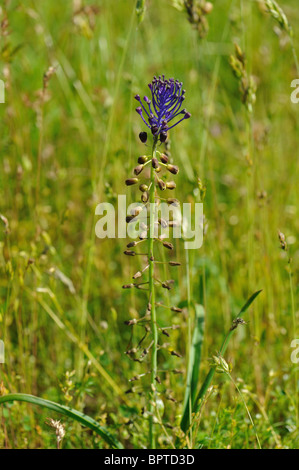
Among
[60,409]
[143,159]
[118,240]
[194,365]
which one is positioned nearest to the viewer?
[143,159]

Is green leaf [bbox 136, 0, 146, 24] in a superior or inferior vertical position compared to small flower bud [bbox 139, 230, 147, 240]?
superior

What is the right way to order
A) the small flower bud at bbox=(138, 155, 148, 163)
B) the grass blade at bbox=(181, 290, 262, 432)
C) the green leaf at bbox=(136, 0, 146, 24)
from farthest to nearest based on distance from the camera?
the green leaf at bbox=(136, 0, 146, 24)
the grass blade at bbox=(181, 290, 262, 432)
the small flower bud at bbox=(138, 155, 148, 163)

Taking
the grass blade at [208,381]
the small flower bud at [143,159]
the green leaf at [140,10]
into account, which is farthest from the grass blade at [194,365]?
the green leaf at [140,10]

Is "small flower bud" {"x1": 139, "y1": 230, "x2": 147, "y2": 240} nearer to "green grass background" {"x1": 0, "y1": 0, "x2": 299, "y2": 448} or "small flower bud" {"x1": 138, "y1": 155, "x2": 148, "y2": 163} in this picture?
"small flower bud" {"x1": 138, "y1": 155, "x2": 148, "y2": 163}

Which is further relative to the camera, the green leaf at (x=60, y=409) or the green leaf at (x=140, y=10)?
the green leaf at (x=140, y=10)

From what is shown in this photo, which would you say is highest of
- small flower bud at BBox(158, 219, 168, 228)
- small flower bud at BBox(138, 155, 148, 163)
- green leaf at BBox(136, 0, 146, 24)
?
green leaf at BBox(136, 0, 146, 24)

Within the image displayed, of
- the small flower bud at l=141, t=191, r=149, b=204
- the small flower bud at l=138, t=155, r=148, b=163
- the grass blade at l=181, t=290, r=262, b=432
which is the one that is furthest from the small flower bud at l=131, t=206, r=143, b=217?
the grass blade at l=181, t=290, r=262, b=432

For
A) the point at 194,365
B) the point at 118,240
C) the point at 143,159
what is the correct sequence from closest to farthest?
the point at 143,159 < the point at 194,365 < the point at 118,240

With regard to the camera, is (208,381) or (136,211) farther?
(208,381)

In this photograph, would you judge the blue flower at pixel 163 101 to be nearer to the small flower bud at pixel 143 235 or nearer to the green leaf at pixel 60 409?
the small flower bud at pixel 143 235

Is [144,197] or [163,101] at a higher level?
[163,101]

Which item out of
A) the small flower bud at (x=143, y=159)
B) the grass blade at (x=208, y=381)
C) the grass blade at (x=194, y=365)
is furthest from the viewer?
the grass blade at (x=194, y=365)

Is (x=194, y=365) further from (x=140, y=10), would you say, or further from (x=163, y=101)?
(x=140, y=10)

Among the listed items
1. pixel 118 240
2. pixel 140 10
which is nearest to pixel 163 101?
pixel 140 10
